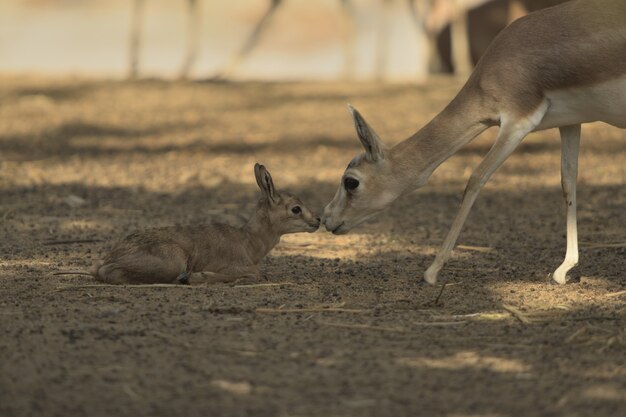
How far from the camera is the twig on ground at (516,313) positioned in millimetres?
6236

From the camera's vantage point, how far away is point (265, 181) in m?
7.48

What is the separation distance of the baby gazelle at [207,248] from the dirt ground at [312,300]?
5.7 inches

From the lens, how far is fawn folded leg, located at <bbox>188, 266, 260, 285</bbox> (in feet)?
23.1

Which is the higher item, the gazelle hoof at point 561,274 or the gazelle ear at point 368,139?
Result: the gazelle ear at point 368,139

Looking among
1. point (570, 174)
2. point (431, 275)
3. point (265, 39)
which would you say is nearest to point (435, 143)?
point (431, 275)

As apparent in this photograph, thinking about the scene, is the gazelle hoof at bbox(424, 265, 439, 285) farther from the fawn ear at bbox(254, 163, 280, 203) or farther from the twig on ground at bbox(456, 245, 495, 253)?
the twig on ground at bbox(456, 245, 495, 253)

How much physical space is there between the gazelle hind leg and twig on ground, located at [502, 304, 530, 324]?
729mm

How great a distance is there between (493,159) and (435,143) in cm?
43

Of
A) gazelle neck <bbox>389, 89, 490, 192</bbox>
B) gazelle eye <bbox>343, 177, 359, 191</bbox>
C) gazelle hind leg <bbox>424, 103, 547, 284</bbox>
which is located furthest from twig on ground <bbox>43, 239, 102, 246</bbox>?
gazelle hind leg <bbox>424, 103, 547, 284</bbox>

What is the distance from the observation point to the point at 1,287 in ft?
22.5

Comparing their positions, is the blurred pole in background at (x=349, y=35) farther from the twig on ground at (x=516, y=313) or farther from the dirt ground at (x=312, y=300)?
the twig on ground at (x=516, y=313)

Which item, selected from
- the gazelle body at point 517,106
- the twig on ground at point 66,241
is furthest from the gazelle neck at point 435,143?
the twig on ground at point 66,241

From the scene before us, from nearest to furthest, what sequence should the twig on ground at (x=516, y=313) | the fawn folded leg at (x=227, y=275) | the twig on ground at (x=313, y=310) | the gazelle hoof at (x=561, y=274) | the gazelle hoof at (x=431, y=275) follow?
1. the twig on ground at (x=516, y=313)
2. the twig on ground at (x=313, y=310)
3. the fawn folded leg at (x=227, y=275)
4. the gazelle hoof at (x=431, y=275)
5. the gazelle hoof at (x=561, y=274)

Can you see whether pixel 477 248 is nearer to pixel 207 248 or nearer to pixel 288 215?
pixel 288 215
